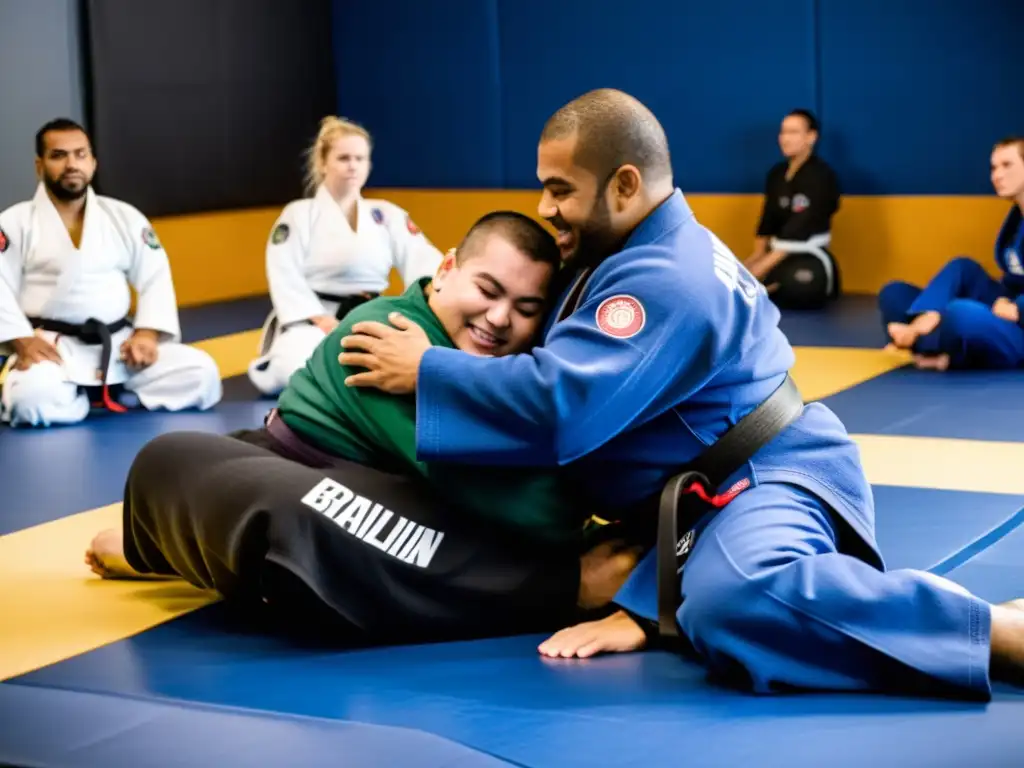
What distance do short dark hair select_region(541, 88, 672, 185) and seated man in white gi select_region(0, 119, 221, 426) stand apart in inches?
145

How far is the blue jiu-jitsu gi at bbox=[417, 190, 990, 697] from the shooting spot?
2957mm

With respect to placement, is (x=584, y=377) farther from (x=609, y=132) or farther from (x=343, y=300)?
(x=343, y=300)

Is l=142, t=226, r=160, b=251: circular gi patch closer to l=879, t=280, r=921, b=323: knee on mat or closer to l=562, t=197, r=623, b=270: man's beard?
l=879, t=280, r=921, b=323: knee on mat

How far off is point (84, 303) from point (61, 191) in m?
0.48

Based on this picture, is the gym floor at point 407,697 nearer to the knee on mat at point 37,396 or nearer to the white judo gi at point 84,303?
the knee on mat at point 37,396

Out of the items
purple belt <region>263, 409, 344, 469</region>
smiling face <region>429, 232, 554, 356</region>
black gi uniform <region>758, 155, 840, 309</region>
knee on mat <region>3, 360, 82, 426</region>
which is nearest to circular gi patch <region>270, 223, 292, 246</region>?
knee on mat <region>3, 360, 82, 426</region>

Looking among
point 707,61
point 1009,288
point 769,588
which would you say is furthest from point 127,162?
point 769,588

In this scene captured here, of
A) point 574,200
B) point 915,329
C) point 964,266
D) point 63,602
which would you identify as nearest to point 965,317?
point 915,329

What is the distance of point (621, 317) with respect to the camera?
10.3 feet

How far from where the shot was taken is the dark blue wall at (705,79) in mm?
9250

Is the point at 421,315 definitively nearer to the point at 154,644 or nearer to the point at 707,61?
the point at 154,644

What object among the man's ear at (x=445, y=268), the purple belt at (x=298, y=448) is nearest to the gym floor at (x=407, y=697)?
the purple belt at (x=298, y=448)

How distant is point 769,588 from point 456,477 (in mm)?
743

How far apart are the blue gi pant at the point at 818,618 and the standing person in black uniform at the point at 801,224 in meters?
6.02
